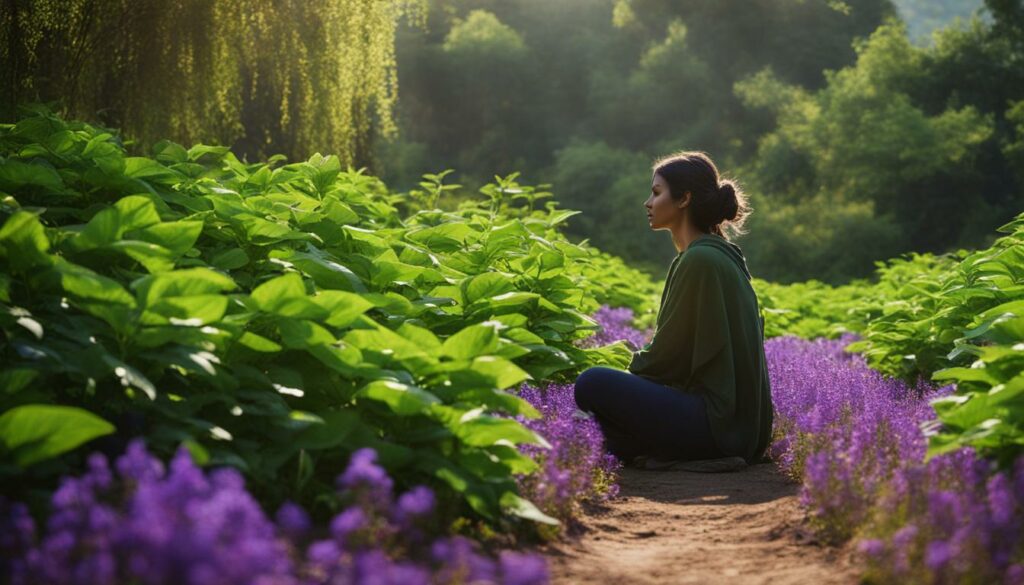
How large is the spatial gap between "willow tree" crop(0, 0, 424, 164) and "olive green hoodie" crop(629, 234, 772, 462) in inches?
180

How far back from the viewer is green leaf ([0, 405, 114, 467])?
231 cm

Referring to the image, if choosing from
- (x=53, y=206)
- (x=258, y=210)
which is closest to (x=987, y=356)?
(x=258, y=210)

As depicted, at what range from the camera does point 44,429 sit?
2354 mm

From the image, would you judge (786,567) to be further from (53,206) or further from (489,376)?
(53,206)

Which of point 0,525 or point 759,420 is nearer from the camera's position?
point 0,525

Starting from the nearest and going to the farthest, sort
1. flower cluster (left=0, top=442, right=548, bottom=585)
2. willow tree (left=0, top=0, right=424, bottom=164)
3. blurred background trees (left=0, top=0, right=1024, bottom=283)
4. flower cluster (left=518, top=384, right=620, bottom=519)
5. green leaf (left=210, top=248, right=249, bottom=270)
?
flower cluster (left=0, top=442, right=548, bottom=585)
flower cluster (left=518, top=384, right=620, bottom=519)
green leaf (left=210, top=248, right=249, bottom=270)
willow tree (left=0, top=0, right=424, bottom=164)
blurred background trees (left=0, top=0, right=1024, bottom=283)

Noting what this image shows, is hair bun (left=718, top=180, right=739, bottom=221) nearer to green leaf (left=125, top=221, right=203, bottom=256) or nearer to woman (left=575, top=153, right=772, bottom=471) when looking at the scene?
woman (left=575, top=153, right=772, bottom=471)

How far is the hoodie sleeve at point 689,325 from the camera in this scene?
4.97m

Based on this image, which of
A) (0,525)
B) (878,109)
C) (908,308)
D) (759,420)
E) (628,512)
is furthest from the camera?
(878,109)

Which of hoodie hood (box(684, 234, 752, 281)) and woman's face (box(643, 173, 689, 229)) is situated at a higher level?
woman's face (box(643, 173, 689, 229))

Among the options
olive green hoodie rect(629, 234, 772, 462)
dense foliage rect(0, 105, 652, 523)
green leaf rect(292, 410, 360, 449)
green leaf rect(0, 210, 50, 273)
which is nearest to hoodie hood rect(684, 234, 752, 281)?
olive green hoodie rect(629, 234, 772, 462)

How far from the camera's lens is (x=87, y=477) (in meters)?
2.10

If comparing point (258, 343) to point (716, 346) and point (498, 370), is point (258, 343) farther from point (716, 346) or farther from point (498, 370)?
point (716, 346)

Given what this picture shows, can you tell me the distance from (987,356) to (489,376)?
5.47ft
